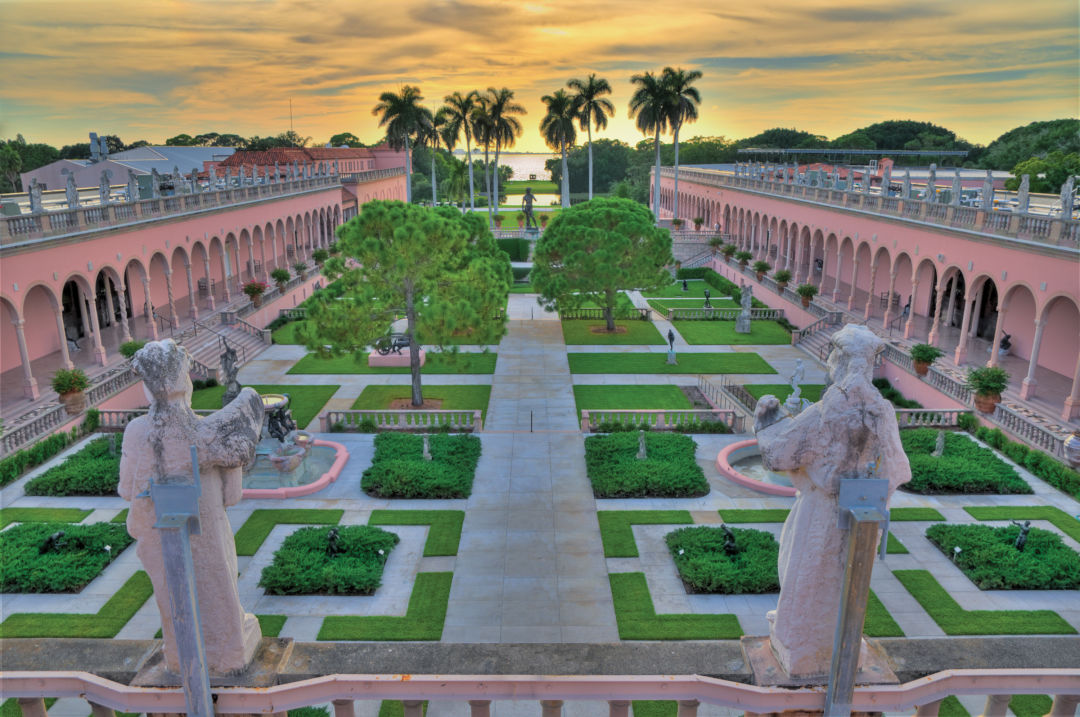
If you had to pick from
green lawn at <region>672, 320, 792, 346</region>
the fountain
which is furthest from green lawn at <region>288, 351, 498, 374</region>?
A: green lawn at <region>672, 320, 792, 346</region>

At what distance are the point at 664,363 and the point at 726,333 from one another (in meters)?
7.51

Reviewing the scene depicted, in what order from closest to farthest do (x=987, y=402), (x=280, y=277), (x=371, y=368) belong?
1. (x=987, y=402)
2. (x=371, y=368)
3. (x=280, y=277)

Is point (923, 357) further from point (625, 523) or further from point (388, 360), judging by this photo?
point (388, 360)

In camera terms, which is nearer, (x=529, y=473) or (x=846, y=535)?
(x=846, y=535)

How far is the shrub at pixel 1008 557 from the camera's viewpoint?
14.2 meters

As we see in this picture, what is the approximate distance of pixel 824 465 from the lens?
6023mm

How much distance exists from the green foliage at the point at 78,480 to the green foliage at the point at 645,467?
12.8 metres

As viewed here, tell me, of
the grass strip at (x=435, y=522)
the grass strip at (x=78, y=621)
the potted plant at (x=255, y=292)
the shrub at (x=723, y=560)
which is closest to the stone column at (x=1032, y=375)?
the shrub at (x=723, y=560)

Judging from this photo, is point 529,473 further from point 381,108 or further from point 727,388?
point 381,108

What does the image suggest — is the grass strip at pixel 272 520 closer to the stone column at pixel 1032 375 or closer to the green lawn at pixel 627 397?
the green lawn at pixel 627 397

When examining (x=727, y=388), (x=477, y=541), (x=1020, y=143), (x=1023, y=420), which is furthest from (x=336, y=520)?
(x=1020, y=143)

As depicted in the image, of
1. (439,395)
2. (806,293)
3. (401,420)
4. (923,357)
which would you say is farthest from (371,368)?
(806,293)

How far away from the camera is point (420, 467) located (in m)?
19.2

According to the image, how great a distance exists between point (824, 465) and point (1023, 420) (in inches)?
757
